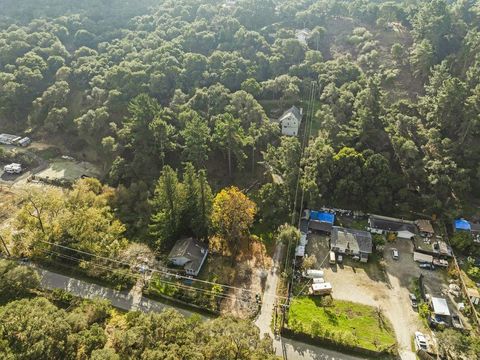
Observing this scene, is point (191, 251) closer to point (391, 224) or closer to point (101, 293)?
point (101, 293)

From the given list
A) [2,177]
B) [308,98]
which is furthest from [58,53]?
[308,98]

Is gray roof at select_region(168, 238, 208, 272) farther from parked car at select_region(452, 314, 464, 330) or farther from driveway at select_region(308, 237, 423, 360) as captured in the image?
parked car at select_region(452, 314, 464, 330)

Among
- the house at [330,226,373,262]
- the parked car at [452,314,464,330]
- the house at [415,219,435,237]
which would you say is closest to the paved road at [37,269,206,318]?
the house at [330,226,373,262]

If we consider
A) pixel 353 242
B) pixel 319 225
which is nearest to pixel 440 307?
pixel 353 242

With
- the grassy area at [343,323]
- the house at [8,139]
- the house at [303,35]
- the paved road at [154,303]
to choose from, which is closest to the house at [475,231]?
the grassy area at [343,323]

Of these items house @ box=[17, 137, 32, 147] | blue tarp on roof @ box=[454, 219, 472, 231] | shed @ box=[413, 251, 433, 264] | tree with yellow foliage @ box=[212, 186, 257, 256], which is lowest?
shed @ box=[413, 251, 433, 264]

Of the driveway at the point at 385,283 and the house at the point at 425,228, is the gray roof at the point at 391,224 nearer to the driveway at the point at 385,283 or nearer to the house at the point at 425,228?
the house at the point at 425,228
